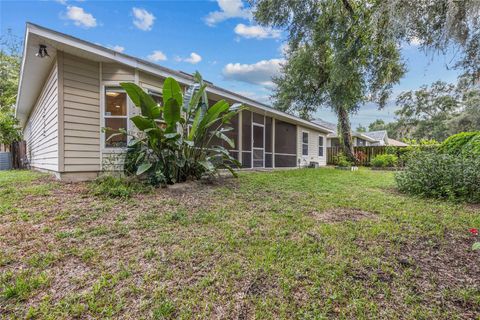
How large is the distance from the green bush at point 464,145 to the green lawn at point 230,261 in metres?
2.40

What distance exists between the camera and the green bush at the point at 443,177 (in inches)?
180

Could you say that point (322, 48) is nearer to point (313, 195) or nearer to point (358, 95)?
point (358, 95)

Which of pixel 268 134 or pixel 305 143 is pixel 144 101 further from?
pixel 305 143

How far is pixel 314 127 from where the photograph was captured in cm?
Result: 1471

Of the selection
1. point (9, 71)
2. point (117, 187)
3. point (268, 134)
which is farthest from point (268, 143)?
point (9, 71)

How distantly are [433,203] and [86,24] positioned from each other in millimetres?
12563

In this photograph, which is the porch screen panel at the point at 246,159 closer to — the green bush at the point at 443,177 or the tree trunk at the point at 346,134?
the green bush at the point at 443,177

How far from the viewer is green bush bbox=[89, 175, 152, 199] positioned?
416 centimetres

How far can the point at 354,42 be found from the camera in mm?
7750

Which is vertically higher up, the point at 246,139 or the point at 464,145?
the point at 246,139

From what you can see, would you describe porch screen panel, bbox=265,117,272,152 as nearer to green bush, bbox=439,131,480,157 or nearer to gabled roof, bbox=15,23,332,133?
gabled roof, bbox=15,23,332,133

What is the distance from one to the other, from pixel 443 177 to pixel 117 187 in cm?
637

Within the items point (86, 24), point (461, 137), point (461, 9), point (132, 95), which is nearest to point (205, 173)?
point (132, 95)

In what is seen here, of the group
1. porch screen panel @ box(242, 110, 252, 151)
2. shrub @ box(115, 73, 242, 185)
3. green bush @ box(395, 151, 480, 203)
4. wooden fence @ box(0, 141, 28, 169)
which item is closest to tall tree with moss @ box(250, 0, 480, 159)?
green bush @ box(395, 151, 480, 203)
